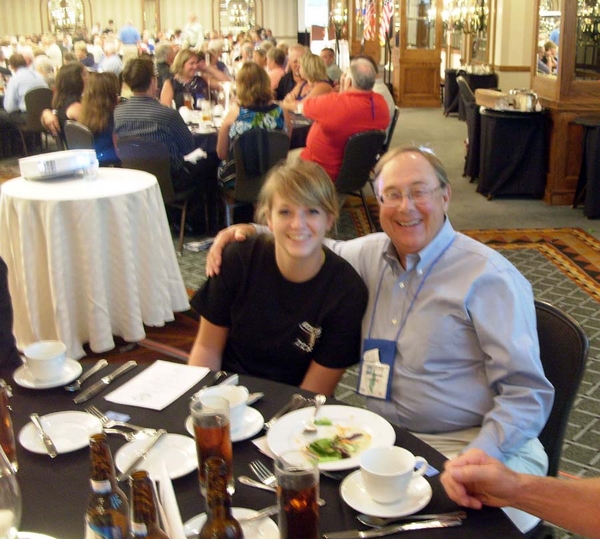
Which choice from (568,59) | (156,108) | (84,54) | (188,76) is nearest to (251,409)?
(156,108)

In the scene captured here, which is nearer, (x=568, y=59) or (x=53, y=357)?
(x=53, y=357)

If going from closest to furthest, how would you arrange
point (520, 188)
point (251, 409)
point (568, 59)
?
point (251, 409) < point (568, 59) < point (520, 188)

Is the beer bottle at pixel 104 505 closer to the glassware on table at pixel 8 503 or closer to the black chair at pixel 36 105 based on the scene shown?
the glassware on table at pixel 8 503

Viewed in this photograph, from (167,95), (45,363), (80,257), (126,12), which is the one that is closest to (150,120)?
(80,257)

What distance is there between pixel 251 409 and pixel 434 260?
0.57 metres

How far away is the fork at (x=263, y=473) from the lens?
1188 millimetres

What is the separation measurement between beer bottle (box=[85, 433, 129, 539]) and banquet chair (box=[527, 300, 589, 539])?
96cm

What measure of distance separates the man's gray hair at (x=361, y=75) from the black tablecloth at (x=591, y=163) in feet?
5.96

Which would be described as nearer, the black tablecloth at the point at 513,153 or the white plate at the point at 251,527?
the white plate at the point at 251,527

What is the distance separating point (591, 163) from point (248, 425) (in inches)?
194

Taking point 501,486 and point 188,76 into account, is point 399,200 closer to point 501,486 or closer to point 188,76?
point 501,486

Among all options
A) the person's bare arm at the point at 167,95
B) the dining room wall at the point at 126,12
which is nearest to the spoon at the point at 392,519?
the person's bare arm at the point at 167,95

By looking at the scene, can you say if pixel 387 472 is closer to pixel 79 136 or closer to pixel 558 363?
pixel 558 363

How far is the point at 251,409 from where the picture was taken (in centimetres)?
140
